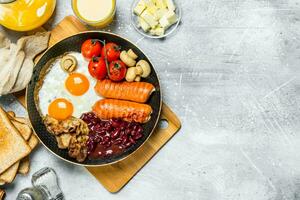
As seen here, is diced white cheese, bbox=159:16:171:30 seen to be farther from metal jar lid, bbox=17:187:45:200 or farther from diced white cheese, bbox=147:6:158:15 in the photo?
metal jar lid, bbox=17:187:45:200

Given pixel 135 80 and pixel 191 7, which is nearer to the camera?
pixel 135 80

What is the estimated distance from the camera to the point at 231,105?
8.45 feet

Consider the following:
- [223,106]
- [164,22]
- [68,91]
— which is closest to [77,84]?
[68,91]

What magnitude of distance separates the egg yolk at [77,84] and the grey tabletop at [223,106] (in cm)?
34

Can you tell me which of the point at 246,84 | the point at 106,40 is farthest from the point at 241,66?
the point at 106,40

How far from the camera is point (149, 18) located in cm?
254

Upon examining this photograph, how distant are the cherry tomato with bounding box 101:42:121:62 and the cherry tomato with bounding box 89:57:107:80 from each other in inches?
1.9

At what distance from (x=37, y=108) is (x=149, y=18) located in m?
0.75

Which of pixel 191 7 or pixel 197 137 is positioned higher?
pixel 191 7

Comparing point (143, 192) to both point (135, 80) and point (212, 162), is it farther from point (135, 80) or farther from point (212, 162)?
point (135, 80)

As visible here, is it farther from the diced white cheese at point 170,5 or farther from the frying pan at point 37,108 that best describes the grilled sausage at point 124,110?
the diced white cheese at point 170,5

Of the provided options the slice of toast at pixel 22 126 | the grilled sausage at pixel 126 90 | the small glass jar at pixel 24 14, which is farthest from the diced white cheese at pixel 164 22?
the slice of toast at pixel 22 126

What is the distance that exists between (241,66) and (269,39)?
213 millimetres

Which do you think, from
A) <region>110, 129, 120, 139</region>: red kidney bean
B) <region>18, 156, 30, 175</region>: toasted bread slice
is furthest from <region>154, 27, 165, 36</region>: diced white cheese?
<region>18, 156, 30, 175</region>: toasted bread slice
